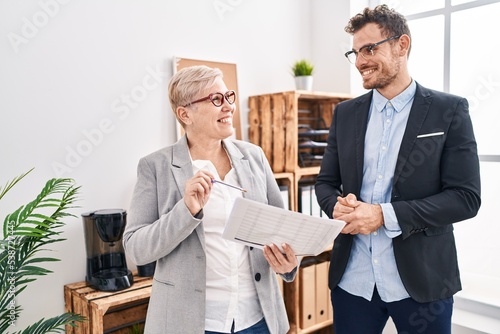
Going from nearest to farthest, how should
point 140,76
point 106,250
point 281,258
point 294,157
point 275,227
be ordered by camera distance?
point 275,227
point 281,258
point 106,250
point 140,76
point 294,157

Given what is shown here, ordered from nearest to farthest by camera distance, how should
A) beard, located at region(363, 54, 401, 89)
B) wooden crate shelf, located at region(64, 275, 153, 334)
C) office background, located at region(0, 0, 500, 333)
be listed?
beard, located at region(363, 54, 401, 89)
wooden crate shelf, located at region(64, 275, 153, 334)
office background, located at region(0, 0, 500, 333)

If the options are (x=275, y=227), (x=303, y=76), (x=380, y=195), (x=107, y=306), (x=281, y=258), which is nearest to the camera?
(x=275, y=227)

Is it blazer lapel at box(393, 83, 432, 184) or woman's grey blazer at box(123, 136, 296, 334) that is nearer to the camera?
woman's grey blazer at box(123, 136, 296, 334)

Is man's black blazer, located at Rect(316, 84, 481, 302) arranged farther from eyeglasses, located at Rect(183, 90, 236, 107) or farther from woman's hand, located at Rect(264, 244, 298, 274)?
eyeglasses, located at Rect(183, 90, 236, 107)

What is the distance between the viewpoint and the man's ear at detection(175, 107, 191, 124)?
1.41m

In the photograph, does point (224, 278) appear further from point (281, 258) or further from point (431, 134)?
point (431, 134)

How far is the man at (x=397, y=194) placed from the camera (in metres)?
1.40

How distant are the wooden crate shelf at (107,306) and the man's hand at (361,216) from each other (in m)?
0.99

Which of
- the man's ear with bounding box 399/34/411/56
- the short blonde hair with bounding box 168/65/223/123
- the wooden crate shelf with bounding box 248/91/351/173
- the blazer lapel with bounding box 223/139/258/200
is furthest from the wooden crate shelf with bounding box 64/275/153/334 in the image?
the man's ear with bounding box 399/34/411/56

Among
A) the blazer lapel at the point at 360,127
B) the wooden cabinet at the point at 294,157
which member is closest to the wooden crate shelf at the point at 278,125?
the wooden cabinet at the point at 294,157

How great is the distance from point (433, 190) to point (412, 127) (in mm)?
228

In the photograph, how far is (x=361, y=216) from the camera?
137 centimetres

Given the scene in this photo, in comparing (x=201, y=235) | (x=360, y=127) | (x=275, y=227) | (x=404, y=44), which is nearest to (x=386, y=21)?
(x=404, y=44)

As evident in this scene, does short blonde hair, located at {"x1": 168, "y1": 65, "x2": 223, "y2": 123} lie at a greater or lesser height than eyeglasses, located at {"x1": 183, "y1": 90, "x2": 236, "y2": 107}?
greater
